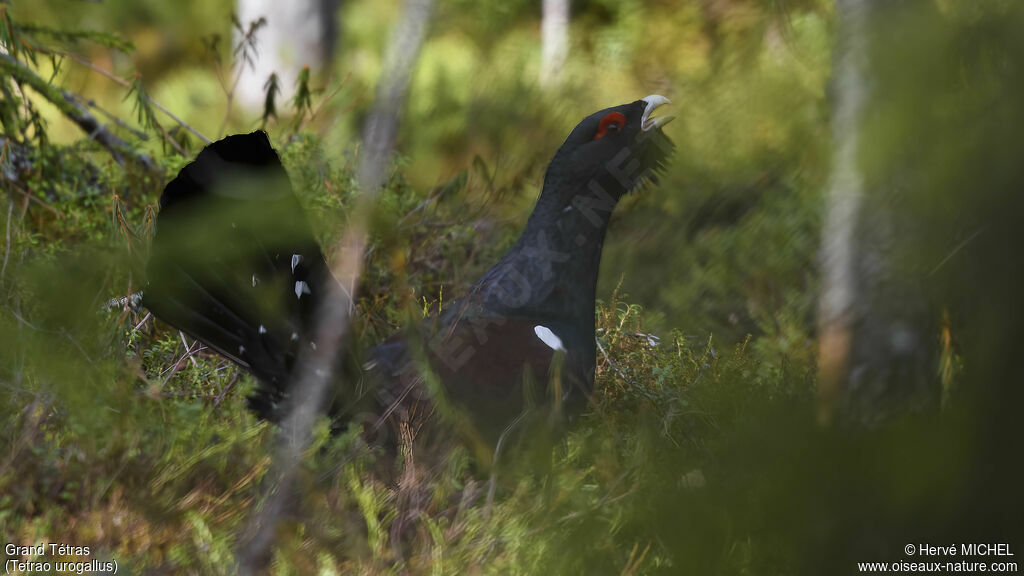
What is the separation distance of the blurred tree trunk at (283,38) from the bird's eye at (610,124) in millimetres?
3872

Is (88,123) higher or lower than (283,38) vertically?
lower

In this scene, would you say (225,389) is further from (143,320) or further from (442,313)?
(442,313)

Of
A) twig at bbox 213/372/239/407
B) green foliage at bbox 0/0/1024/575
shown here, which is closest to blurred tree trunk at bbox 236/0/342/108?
green foliage at bbox 0/0/1024/575

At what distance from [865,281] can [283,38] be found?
574cm

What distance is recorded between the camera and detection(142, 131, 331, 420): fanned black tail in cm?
185

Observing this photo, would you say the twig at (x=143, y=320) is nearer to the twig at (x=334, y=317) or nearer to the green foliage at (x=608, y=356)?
the green foliage at (x=608, y=356)

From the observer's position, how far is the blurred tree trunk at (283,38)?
18.9 ft

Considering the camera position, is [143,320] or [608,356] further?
[608,356]

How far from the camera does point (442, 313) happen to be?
254 cm

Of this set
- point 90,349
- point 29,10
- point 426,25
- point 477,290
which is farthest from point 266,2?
point 426,25

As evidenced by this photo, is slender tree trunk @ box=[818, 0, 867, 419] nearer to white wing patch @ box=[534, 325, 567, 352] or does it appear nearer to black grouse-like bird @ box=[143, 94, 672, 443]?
black grouse-like bird @ box=[143, 94, 672, 443]

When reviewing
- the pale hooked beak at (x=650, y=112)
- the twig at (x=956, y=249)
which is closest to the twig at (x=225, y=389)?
the pale hooked beak at (x=650, y=112)

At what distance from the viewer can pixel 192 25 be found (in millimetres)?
10164

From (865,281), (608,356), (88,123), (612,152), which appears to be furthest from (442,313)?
(88,123)
